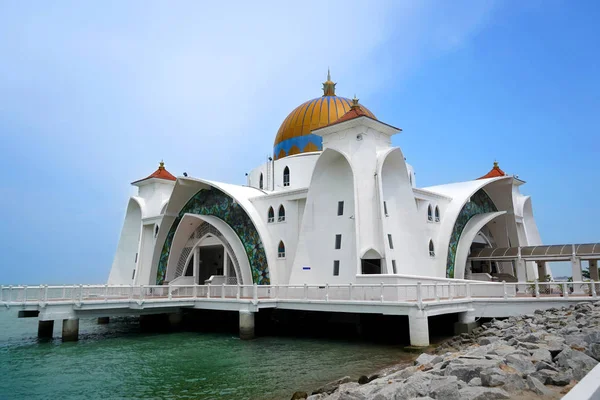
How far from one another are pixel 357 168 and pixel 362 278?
516 cm

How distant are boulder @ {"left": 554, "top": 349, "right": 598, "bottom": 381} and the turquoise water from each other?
5.88 meters

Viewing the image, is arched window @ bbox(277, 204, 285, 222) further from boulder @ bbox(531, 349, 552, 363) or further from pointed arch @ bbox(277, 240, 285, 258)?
boulder @ bbox(531, 349, 552, 363)

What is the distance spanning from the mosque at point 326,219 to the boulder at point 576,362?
33.4 feet

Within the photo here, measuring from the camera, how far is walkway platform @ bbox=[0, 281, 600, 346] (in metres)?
15.8

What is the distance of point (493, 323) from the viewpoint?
53.1 feet

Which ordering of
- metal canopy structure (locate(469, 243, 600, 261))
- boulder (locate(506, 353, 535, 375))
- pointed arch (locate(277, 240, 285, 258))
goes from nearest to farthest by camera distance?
boulder (locate(506, 353, 535, 375)), metal canopy structure (locate(469, 243, 600, 261)), pointed arch (locate(277, 240, 285, 258))

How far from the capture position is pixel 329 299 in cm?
1750

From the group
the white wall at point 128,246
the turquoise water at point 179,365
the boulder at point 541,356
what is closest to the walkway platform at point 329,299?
the turquoise water at point 179,365

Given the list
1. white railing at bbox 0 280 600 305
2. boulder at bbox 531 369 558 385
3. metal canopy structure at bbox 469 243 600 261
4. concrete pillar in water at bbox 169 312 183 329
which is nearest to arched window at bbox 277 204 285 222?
white railing at bbox 0 280 600 305

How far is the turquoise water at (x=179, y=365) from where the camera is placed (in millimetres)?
11367

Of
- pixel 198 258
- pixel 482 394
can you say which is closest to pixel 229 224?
pixel 198 258

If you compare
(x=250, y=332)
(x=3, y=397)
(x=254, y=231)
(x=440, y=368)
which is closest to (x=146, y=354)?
(x=250, y=332)

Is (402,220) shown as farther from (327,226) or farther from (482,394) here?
(482,394)

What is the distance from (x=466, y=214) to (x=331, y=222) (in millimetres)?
9641
